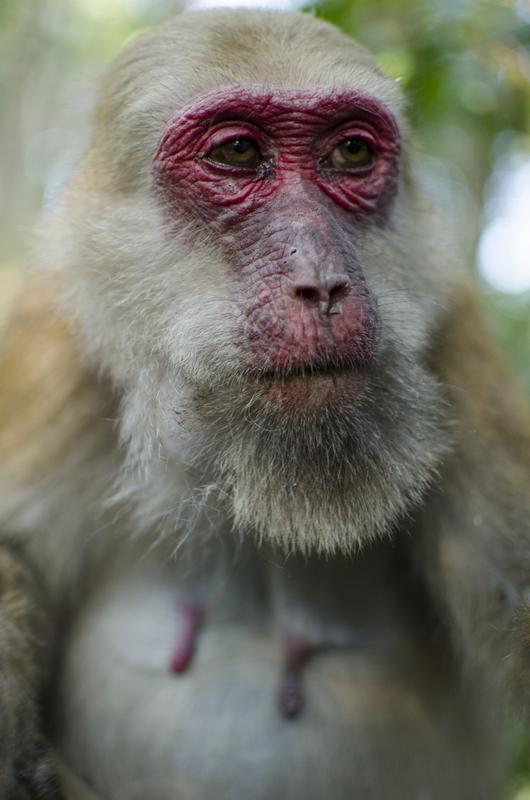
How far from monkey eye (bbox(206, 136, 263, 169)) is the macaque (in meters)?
0.01

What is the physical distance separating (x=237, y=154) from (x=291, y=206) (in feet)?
1.36

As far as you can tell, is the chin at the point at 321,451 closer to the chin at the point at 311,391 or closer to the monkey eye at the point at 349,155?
the chin at the point at 311,391

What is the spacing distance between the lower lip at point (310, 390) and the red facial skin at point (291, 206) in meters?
0.02

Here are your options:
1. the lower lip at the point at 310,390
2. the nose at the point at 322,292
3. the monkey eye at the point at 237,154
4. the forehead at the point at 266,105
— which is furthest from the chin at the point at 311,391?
the forehead at the point at 266,105

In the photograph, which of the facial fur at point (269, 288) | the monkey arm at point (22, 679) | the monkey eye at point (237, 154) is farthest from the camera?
the monkey eye at point (237, 154)

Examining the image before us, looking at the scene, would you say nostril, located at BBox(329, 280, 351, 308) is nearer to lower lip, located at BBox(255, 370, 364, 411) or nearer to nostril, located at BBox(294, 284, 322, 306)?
nostril, located at BBox(294, 284, 322, 306)

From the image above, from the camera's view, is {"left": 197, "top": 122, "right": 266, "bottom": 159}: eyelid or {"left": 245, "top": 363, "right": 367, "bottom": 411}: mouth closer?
{"left": 245, "top": 363, "right": 367, "bottom": 411}: mouth

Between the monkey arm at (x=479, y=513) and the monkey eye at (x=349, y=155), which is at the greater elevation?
the monkey eye at (x=349, y=155)

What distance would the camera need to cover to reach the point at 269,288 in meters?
3.27

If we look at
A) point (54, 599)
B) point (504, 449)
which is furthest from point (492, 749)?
point (54, 599)

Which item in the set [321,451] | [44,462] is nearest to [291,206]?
[321,451]

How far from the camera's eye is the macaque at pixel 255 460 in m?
3.41

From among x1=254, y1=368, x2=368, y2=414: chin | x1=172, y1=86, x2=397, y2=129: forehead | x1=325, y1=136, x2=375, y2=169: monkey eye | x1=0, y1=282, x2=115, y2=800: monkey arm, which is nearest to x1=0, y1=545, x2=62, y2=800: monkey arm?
x1=0, y1=282, x2=115, y2=800: monkey arm

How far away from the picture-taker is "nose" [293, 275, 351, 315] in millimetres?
3172
